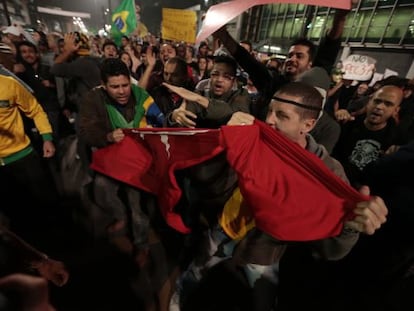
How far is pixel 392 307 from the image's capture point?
2.37 m

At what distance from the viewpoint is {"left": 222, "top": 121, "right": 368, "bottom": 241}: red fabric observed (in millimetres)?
1362

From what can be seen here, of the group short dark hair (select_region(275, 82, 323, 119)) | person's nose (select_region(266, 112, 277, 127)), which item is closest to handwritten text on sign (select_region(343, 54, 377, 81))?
short dark hair (select_region(275, 82, 323, 119))

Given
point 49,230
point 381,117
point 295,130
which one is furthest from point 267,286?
point 49,230

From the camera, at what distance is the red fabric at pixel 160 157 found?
1.71 meters

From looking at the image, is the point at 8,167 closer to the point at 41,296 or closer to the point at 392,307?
the point at 41,296

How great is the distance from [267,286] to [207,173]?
941 millimetres

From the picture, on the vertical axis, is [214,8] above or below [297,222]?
above

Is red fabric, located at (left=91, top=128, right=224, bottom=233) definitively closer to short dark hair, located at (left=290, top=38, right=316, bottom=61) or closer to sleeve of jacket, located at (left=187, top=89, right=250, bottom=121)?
sleeve of jacket, located at (left=187, top=89, right=250, bottom=121)

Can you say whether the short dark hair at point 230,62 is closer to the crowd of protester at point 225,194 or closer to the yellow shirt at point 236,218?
the crowd of protester at point 225,194

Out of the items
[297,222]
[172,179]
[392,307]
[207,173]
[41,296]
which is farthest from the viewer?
[392,307]

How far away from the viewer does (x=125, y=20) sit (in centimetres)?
663

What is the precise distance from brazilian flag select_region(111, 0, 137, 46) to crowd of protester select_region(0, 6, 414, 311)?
4332mm

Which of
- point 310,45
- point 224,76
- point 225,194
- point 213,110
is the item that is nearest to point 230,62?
point 224,76

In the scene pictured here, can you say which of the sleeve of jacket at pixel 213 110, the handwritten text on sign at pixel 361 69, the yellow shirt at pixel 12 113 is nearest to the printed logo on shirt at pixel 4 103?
the yellow shirt at pixel 12 113
